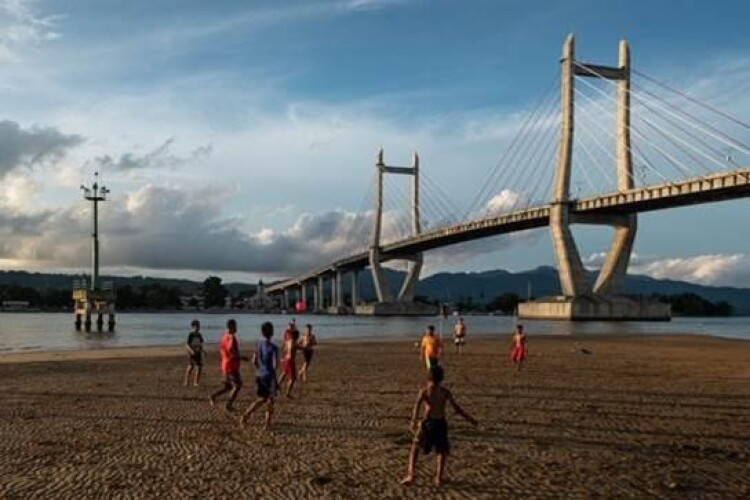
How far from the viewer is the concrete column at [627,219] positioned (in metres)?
74.7

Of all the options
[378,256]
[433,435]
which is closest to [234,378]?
[433,435]

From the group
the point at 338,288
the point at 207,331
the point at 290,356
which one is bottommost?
the point at 207,331

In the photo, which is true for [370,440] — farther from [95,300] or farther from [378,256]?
[378,256]

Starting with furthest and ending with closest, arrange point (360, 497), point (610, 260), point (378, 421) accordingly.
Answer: point (610, 260)
point (378, 421)
point (360, 497)

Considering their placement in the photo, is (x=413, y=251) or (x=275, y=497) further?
(x=413, y=251)

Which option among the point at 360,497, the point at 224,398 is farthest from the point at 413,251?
the point at 360,497

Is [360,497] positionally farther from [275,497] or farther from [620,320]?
[620,320]

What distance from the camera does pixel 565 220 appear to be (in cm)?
7700

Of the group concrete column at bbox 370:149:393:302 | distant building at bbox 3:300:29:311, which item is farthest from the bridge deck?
distant building at bbox 3:300:29:311

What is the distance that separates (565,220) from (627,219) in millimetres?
5415

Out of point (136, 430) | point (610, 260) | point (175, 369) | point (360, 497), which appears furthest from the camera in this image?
point (610, 260)

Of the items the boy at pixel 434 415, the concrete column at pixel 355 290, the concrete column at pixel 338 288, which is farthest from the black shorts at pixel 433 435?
the concrete column at pixel 355 290

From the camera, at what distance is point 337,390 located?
1628cm

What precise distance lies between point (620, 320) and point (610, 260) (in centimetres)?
559
